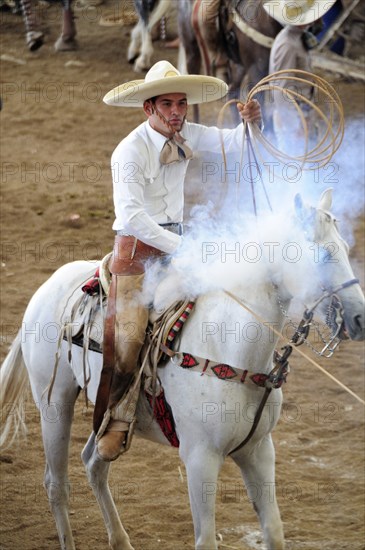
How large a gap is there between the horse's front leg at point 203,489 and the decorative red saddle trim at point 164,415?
0.71ft

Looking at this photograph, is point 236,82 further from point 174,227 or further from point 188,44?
point 174,227

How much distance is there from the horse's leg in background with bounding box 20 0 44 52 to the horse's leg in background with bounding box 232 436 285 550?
1167 centimetres

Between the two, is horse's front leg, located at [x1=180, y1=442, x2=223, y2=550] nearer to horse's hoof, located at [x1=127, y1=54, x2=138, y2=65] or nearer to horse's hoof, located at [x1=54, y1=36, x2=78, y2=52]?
horse's hoof, located at [x1=127, y1=54, x2=138, y2=65]

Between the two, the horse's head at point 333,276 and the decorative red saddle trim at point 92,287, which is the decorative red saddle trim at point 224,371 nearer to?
the horse's head at point 333,276

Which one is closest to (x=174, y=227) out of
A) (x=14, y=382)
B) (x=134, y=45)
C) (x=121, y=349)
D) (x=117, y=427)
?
(x=121, y=349)

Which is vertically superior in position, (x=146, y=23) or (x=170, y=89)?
(x=170, y=89)

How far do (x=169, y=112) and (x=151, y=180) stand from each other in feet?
1.09

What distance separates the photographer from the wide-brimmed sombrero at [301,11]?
34.9 ft

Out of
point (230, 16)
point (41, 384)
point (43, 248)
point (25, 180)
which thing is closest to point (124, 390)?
point (41, 384)

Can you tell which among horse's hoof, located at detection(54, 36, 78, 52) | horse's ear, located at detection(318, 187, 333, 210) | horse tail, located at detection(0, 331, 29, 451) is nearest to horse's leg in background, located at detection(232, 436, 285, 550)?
horse's ear, located at detection(318, 187, 333, 210)

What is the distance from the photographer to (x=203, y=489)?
4449 mm

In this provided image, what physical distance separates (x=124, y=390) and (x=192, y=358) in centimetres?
42

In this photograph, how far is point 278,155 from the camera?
4.71 meters

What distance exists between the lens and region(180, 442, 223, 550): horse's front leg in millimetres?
4457
